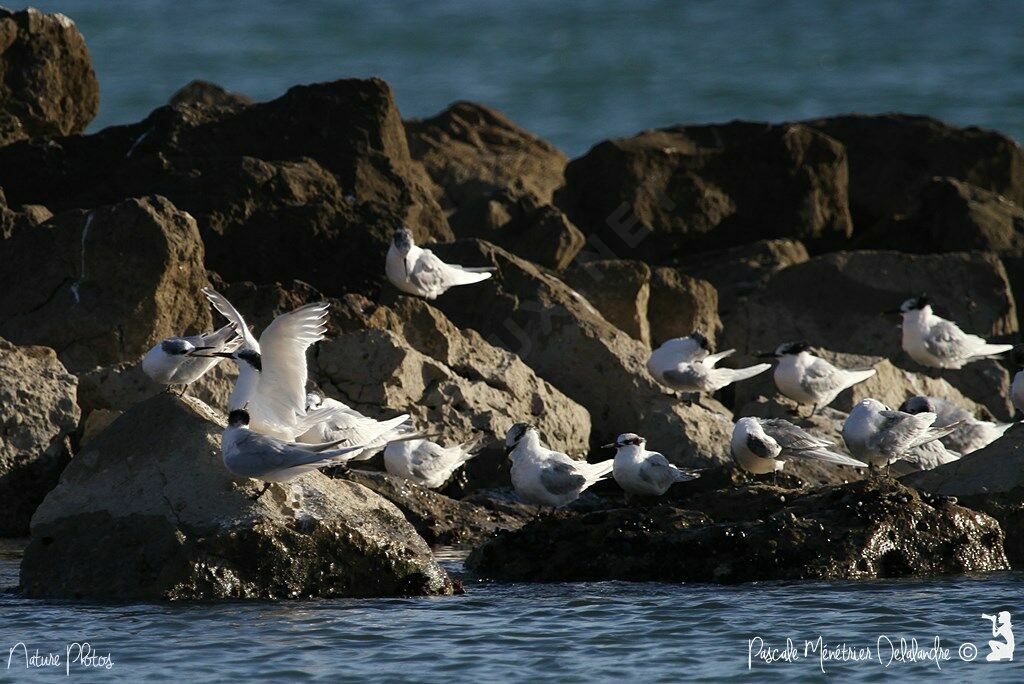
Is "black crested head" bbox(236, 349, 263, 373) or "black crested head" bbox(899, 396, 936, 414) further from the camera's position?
"black crested head" bbox(899, 396, 936, 414)

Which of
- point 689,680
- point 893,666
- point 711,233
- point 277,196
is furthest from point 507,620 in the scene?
point 711,233

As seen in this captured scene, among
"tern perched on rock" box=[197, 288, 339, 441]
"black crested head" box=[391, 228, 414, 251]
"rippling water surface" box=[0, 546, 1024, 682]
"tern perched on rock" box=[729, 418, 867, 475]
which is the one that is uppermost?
"black crested head" box=[391, 228, 414, 251]

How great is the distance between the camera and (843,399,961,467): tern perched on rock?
40.6 ft

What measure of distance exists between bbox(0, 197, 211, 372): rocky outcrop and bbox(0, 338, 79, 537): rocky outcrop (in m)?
1.29

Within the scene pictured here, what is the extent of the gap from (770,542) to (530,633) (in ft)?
6.14

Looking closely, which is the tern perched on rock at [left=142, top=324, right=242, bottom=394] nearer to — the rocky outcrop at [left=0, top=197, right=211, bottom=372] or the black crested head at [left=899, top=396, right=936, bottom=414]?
the rocky outcrop at [left=0, top=197, right=211, bottom=372]

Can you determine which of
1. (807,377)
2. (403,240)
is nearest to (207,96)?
(403,240)

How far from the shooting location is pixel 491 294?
1548cm

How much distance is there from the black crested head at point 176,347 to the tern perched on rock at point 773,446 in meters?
3.86

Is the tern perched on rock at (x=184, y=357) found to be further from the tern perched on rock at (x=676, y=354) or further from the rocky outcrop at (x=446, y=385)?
the tern perched on rock at (x=676, y=354)

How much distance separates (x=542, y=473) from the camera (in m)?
12.0

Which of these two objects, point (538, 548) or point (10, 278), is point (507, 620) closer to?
point (538, 548)

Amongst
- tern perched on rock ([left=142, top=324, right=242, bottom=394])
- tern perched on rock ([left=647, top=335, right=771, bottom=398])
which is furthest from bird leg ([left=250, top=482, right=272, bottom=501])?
tern perched on rock ([left=647, top=335, right=771, bottom=398])

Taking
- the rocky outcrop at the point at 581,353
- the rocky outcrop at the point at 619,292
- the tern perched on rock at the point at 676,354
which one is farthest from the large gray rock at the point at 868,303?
the tern perched on rock at the point at 676,354
